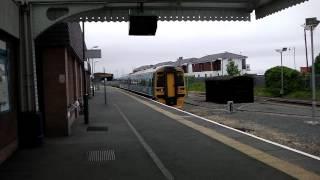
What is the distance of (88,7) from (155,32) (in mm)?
1907

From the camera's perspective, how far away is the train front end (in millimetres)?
39438

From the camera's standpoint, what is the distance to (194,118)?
23.1 meters

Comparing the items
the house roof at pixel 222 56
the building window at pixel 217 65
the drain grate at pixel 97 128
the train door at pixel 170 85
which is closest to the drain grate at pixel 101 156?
the drain grate at pixel 97 128

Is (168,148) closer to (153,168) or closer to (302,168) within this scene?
(153,168)

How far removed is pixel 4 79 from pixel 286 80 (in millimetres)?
42550

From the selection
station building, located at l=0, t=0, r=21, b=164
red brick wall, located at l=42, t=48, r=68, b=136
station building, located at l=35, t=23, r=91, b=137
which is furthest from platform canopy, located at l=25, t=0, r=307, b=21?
red brick wall, located at l=42, t=48, r=68, b=136

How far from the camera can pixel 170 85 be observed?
1570 inches

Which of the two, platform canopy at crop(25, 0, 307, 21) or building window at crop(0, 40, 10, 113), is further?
platform canopy at crop(25, 0, 307, 21)

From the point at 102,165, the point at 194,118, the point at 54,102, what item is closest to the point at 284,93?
the point at 194,118

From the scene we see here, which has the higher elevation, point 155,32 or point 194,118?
point 155,32

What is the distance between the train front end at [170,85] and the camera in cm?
3944

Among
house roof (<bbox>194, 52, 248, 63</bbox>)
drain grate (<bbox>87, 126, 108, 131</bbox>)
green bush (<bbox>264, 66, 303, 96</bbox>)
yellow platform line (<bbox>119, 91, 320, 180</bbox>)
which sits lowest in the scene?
drain grate (<bbox>87, 126, 108, 131</bbox>)

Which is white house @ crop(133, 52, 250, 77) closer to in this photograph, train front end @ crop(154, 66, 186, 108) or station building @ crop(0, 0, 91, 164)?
train front end @ crop(154, 66, 186, 108)

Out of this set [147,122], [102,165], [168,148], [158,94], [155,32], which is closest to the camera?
[102,165]
